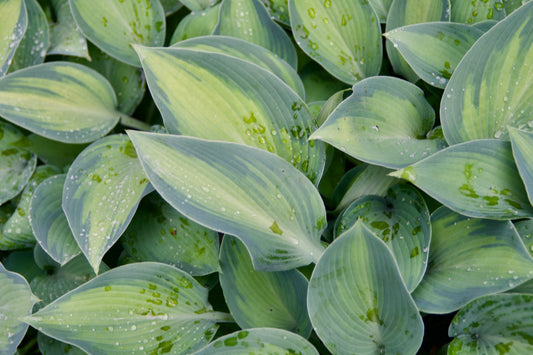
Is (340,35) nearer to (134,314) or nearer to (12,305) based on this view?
(134,314)

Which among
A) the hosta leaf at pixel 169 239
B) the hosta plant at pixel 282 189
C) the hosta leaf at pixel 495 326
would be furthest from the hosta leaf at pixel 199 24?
the hosta leaf at pixel 495 326

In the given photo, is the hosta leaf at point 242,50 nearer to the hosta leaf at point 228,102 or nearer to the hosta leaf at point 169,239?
the hosta leaf at point 228,102

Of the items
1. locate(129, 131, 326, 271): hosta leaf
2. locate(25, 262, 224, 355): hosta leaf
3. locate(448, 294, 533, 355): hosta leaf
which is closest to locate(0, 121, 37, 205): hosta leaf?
locate(25, 262, 224, 355): hosta leaf

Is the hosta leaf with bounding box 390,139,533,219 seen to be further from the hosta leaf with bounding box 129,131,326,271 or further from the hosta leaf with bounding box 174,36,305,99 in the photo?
the hosta leaf with bounding box 174,36,305,99

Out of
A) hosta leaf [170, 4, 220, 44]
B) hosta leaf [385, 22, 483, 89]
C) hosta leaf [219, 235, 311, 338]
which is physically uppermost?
hosta leaf [385, 22, 483, 89]

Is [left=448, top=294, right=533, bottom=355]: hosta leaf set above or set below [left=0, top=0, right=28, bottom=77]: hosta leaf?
below

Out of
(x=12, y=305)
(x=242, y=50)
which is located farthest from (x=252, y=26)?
(x=12, y=305)

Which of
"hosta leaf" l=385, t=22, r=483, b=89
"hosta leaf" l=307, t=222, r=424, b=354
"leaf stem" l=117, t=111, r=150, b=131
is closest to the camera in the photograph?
"hosta leaf" l=307, t=222, r=424, b=354
